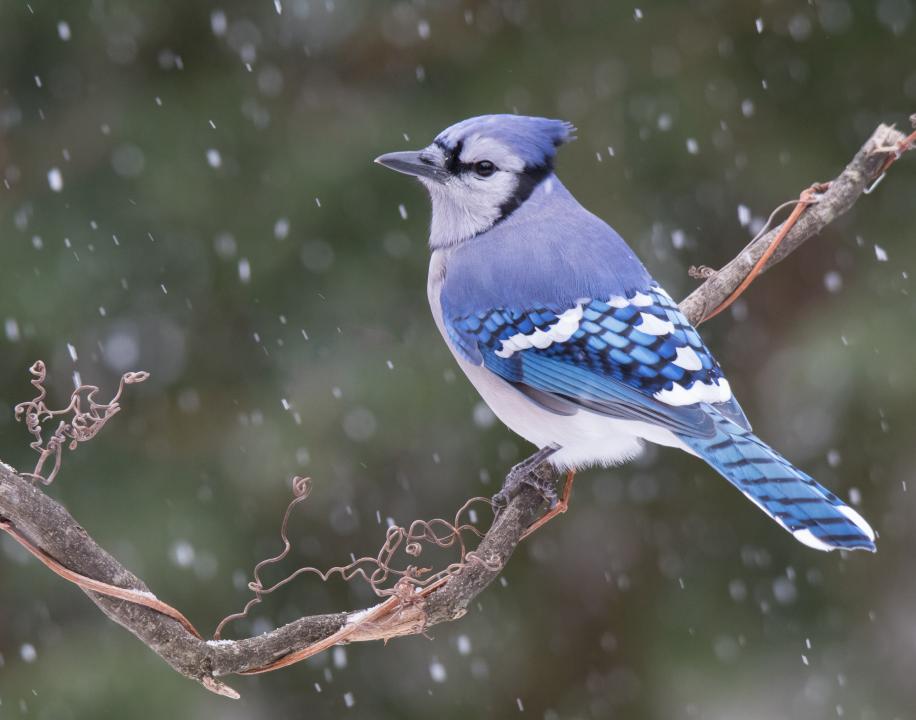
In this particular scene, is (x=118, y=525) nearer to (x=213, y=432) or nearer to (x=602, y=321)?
(x=213, y=432)

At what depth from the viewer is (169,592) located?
3076 mm

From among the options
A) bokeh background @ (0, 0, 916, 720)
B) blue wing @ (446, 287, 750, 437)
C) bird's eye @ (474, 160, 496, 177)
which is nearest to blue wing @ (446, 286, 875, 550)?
blue wing @ (446, 287, 750, 437)

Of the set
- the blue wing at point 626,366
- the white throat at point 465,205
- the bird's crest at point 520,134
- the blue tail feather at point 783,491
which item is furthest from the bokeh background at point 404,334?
the blue tail feather at point 783,491

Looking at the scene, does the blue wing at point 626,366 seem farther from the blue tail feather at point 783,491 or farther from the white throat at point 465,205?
the white throat at point 465,205

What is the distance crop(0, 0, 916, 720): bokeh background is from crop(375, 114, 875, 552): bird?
1.13 metres

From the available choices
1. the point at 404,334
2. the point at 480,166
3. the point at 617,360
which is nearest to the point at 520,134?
the point at 480,166

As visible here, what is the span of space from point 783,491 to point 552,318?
54 cm

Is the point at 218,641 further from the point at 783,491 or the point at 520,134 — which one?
the point at 520,134

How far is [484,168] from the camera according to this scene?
186cm

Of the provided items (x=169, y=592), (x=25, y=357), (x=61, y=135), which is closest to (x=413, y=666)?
(x=169, y=592)

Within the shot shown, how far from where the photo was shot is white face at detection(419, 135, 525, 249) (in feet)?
5.99

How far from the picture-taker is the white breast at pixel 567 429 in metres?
1.79

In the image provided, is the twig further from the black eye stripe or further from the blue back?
the black eye stripe

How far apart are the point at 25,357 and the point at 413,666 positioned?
1.45 meters
